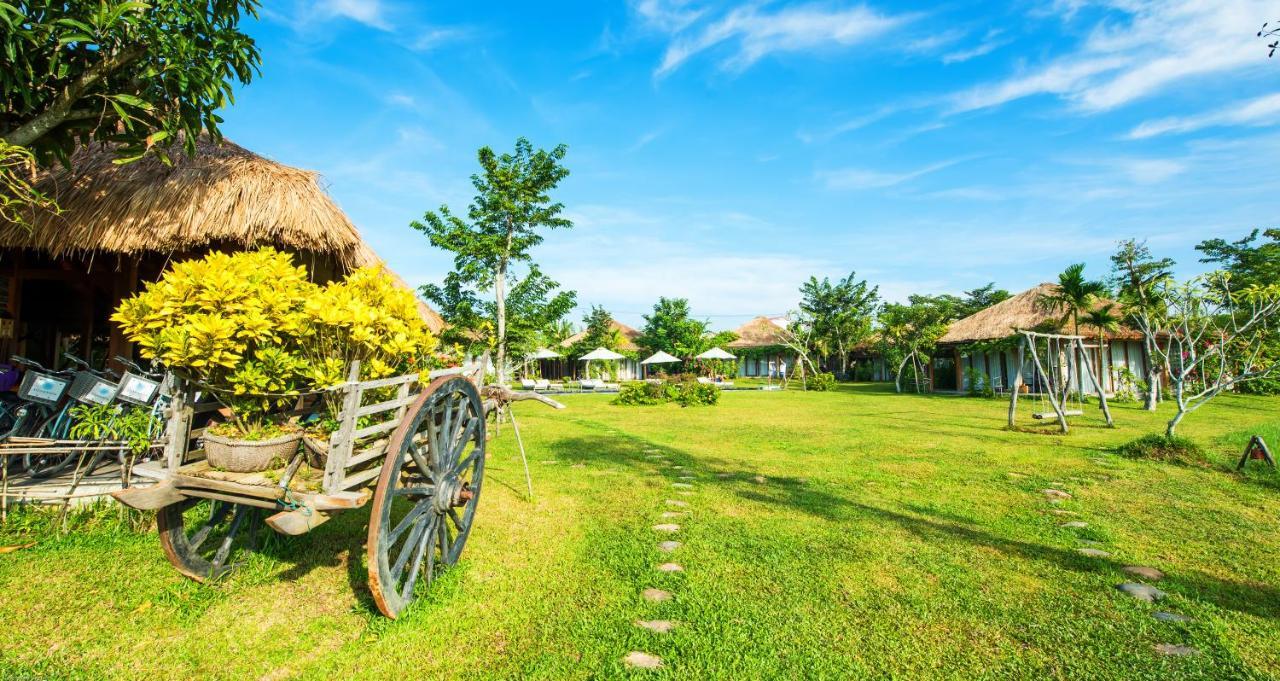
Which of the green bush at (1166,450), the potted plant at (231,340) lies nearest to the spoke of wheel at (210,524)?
the potted plant at (231,340)

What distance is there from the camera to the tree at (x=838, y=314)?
3394cm

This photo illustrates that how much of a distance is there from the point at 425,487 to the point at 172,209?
15.2 feet

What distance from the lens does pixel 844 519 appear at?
5133mm

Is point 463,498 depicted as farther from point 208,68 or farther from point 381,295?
point 208,68

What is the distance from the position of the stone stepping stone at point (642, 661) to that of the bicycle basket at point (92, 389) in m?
4.55

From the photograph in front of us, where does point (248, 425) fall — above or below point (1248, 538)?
above

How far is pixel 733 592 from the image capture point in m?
3.57

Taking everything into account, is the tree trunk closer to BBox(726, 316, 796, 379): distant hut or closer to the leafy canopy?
the leafy canopy

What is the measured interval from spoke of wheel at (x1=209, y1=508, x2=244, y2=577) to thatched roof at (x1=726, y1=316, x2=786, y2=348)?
3714cm

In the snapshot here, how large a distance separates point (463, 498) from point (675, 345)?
3243 cm

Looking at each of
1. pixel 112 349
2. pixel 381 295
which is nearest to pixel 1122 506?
pixel 381 295

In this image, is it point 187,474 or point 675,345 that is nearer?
point 187,474

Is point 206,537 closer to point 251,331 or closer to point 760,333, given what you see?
point 251,331

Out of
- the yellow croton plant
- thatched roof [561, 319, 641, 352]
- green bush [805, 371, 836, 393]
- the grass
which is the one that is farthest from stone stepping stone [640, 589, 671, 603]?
thatched roof [561, 319, 641, 352]
